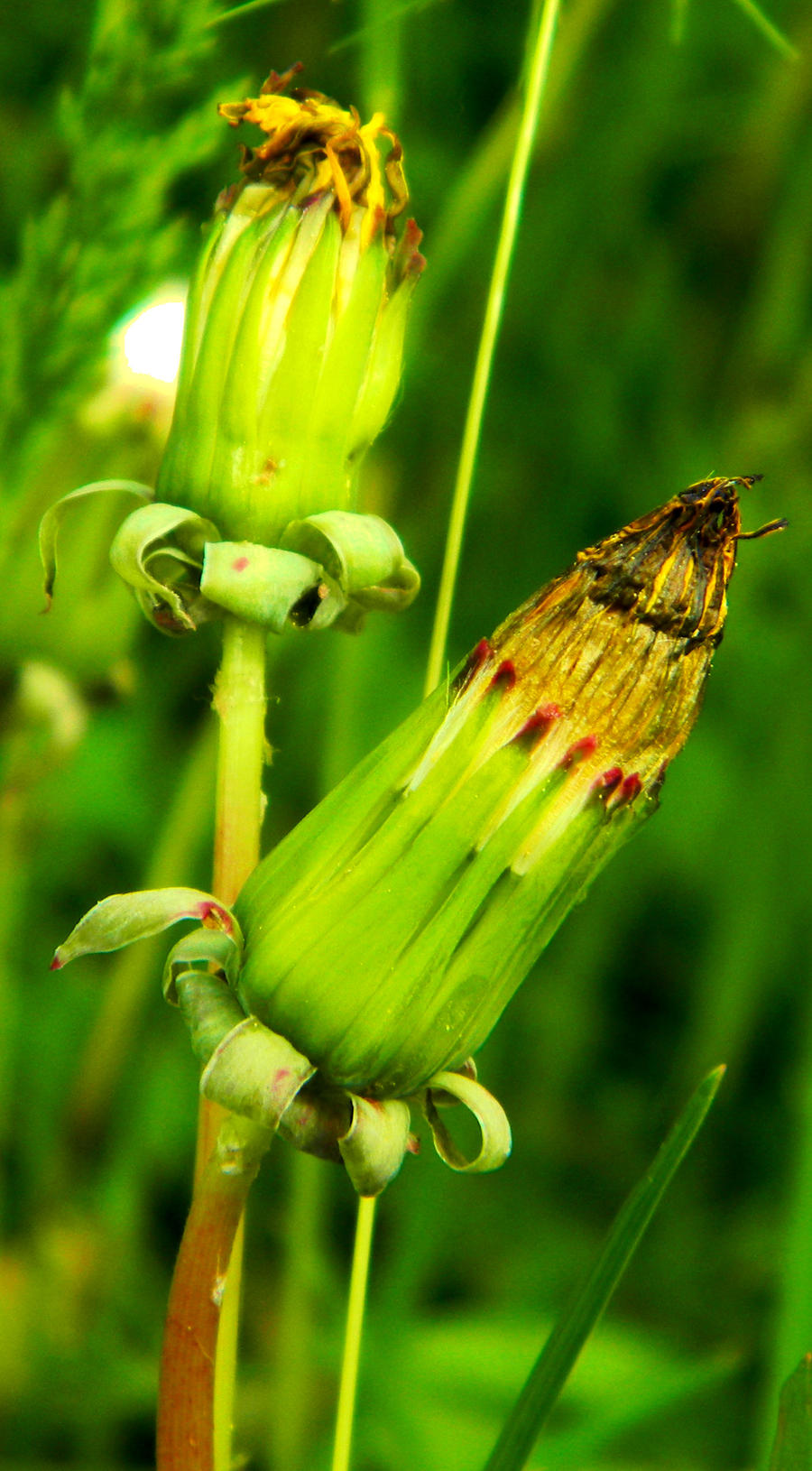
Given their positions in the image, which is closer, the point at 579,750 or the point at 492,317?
the point at 579,750

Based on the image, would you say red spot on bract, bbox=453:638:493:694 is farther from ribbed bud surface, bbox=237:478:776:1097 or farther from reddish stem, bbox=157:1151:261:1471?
reddish stem, bbox=157:1151:261:1471

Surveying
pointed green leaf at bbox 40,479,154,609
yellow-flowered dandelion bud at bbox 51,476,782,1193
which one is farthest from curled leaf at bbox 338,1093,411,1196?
pointed green leaf at bbox 40,479,154,609

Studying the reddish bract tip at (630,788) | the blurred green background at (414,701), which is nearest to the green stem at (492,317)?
the blurred green background at (414,701)

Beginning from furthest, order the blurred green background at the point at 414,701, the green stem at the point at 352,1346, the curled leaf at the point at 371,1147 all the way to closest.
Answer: the blurred green background at the point at 414,701, the green stem at the point at 352,1346, the curled leaf at the point at 371,1147

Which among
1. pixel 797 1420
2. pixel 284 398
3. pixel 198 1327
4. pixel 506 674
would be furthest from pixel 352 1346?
pixel 284 398

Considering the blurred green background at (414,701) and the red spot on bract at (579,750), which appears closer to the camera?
the red spot on bract at (579,750)

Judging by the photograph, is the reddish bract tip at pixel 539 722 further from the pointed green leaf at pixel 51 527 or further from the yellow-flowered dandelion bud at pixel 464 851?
the pointed green leaf at pixel 51 527

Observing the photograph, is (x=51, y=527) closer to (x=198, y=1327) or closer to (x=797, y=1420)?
(x=198, y=1327)
